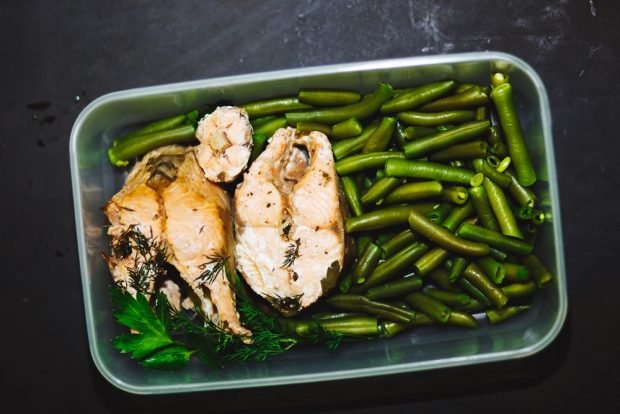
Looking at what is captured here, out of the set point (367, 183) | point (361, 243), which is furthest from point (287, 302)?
point (367, 183)

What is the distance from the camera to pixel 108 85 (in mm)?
3082

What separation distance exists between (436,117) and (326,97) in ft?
1.47

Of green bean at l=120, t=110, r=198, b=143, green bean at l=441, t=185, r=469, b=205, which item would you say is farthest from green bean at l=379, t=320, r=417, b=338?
green bean at l=120, t=110, r=198, b=143

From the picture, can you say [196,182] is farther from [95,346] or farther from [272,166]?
[95,346]

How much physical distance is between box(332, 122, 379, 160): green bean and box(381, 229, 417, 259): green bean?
0.39 meters

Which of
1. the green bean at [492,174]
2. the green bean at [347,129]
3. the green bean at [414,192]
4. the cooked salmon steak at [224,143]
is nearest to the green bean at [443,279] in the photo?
the green bean at [414,192]

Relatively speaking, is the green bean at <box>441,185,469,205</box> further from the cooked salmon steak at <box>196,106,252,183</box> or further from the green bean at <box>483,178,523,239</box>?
the cooked salmon steak at <box>196,106,252,183</box>

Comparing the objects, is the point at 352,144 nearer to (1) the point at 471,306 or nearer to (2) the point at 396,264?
(2) the point at 396,264

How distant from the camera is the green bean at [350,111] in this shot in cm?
267

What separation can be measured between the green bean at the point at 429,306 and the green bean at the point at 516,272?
28cm

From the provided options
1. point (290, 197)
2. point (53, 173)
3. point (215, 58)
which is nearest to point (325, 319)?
point (290, 197)

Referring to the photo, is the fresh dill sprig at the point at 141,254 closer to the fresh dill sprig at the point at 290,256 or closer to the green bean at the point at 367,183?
the fresh dill sprig at the point at 290,256

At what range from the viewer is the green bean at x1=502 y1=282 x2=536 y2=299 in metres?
2.68

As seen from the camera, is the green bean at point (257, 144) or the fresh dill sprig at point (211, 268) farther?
the green bean at point (257, 144)
